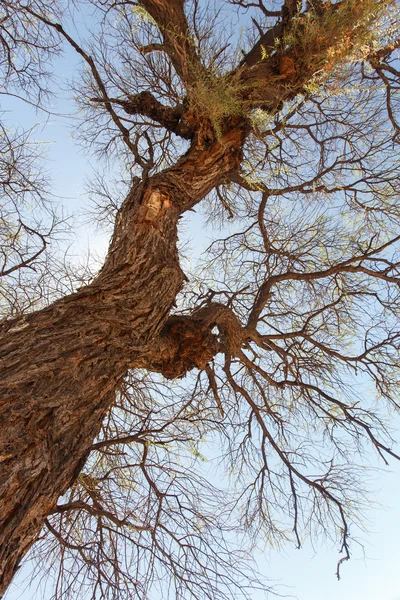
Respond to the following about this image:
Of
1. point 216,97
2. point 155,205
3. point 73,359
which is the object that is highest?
point 216,97

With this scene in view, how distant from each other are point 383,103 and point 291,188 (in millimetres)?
1156

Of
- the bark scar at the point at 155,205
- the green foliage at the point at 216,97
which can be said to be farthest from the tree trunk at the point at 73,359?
the green foliage at the point at 216,97

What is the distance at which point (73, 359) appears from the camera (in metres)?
1.69

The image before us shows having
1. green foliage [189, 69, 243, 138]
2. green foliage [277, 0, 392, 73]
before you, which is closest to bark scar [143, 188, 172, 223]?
green foliage [189, 69, 243, 138]

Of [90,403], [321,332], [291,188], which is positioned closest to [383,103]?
[291,188]

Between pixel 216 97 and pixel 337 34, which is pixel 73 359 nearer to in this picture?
pixel 216 97

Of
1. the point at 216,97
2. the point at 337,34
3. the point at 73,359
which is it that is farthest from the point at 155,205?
the point at 337,34

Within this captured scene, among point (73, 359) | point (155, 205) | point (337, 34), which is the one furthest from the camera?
point (337, 34)

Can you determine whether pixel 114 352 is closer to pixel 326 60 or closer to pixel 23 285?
pixel 23 285

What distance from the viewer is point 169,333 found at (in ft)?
8.72

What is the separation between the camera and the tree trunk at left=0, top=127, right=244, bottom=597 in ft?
4.46

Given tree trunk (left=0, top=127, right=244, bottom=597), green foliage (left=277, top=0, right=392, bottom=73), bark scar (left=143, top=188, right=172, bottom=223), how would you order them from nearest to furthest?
tree trunk (left=0, top=127, right=244, bottom=597) < bark scar (left=143, top=188, right=172, bottom=223) < green foliage (left=277, top=0, right=392, bottom=73)

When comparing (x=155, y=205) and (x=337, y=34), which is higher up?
(x=337, y=34)

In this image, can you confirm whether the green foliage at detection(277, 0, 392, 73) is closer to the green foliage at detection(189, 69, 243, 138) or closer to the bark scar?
the green foliage at detection(189, 69, 243, 138)
